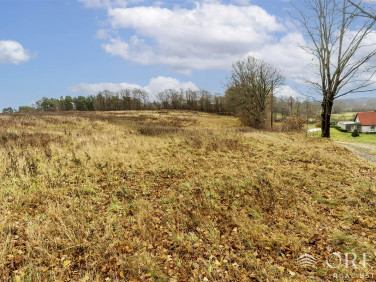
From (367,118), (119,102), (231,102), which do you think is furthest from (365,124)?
(119,102)

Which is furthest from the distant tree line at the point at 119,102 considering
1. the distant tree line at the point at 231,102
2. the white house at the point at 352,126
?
the white house at the point at 352,126

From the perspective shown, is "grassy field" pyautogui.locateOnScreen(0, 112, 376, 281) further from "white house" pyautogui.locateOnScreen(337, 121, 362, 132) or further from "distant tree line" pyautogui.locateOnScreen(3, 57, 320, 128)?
"white house" pyautogui.locateOnScreen(337, 121, 362, 132)

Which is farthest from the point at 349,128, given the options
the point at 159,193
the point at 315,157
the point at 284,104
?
the point at 159,193

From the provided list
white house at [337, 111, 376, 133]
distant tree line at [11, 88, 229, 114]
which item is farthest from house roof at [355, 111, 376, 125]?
distant tree line at [11, 88, 229, 114]

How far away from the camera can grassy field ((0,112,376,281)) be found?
11.7 ft

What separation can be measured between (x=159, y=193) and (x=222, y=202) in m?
2.21

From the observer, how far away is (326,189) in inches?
253
